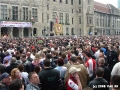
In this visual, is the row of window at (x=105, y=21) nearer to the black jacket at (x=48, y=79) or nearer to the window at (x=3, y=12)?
the window at (x=3, y=12)

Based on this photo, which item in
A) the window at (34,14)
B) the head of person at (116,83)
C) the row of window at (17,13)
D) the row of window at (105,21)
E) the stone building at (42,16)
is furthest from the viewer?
the row of window at (105,21)

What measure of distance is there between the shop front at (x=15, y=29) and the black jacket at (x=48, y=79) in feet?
124

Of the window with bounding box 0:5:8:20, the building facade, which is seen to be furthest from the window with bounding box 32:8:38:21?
the building facade

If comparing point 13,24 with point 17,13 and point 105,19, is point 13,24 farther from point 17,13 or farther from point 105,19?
point 105,19

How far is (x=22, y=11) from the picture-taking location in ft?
164

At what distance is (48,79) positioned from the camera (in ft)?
22.6

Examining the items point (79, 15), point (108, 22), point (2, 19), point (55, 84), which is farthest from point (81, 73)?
point (108, 22)

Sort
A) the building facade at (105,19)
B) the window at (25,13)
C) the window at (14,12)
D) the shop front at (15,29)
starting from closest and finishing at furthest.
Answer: the shop front at (15,29) < the window at (14,12) < the window at (25,13) < the building facade at (105,19)

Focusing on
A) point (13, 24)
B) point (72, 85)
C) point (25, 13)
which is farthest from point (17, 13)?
point (72, 85)

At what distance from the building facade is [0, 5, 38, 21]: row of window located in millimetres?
31746

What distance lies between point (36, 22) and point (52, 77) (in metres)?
46.8

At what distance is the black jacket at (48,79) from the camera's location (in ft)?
22.6

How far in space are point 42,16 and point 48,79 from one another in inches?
1950

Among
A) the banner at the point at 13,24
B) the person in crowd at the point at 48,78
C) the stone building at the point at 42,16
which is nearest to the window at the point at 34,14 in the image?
the stone building at the point at 42,16
